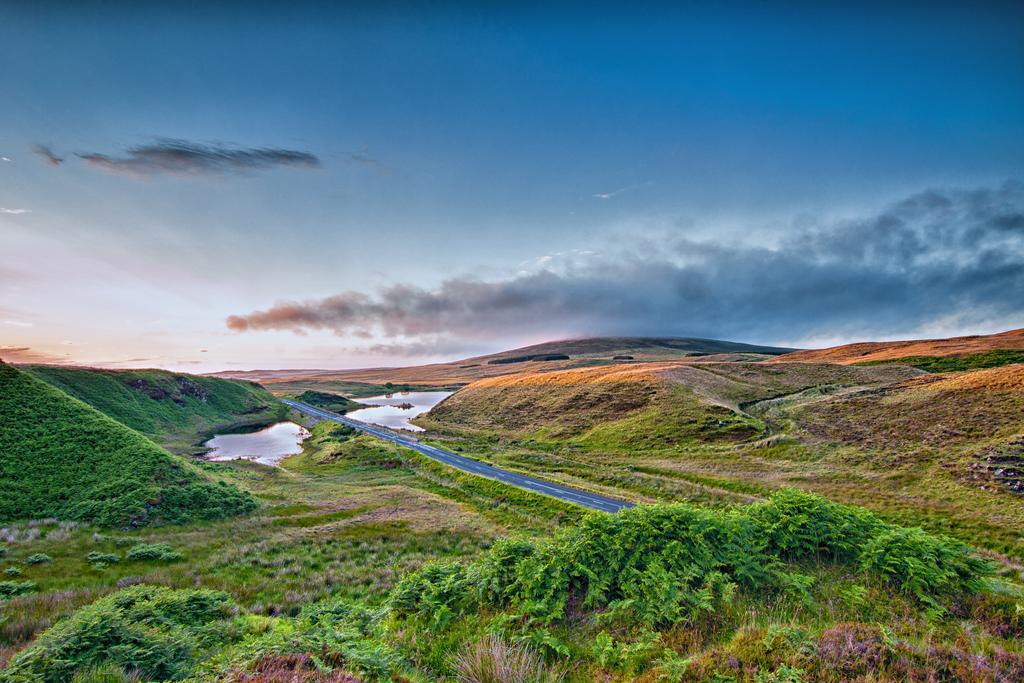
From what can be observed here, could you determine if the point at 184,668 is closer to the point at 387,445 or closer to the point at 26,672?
the point at 26,672

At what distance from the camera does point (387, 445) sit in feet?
208

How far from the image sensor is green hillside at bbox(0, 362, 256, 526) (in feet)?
77.7

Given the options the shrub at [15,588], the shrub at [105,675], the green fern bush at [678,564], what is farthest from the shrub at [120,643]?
the shrub at [15,588]

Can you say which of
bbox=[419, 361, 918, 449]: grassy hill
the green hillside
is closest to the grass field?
Result: the green hillside

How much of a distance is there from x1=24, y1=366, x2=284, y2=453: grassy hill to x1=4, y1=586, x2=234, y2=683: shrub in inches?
2539

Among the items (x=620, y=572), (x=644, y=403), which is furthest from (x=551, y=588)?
(x=644, y=403)

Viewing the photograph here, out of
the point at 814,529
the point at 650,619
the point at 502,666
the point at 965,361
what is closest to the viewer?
the point at 502,666

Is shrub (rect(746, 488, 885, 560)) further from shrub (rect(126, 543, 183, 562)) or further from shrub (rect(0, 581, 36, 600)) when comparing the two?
shrub (rect(126, 543, 183, 562))

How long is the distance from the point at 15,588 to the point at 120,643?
11172mm

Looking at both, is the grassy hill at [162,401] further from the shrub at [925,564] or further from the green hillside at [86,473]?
the shrub at [925,564]

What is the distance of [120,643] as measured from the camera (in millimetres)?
7566

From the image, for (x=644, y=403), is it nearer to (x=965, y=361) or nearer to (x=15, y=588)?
(x=15, y=588)

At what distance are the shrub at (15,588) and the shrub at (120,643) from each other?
23.7ft

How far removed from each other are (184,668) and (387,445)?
5834 cm
